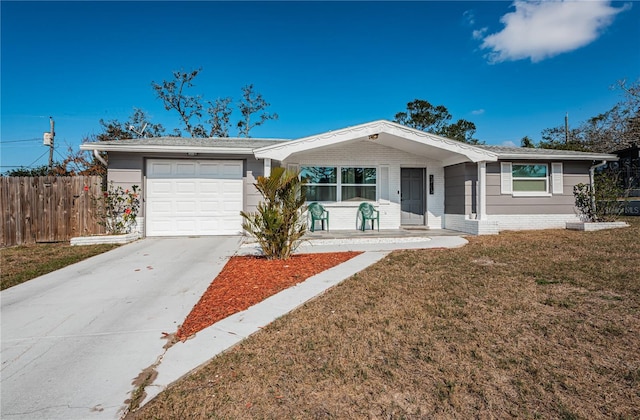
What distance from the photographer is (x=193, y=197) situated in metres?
9.62

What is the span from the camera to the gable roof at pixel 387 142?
29.1 ft

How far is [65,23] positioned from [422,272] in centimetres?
1401

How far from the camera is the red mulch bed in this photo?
3.58m

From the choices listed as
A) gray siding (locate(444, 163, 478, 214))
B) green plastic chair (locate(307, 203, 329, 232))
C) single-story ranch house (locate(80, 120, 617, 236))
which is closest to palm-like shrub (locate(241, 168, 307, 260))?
single-story ranch house (locate(80, 120, 617, 236))

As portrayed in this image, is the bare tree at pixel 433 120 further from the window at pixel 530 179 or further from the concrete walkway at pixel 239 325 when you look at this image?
the concrete walkway at pixel 239 325

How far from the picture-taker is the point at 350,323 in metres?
3.27

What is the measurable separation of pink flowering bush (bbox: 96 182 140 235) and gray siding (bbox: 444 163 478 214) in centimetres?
1020

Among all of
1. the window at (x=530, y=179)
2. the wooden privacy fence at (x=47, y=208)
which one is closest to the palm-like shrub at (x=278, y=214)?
the wooden privacy fence at (x=47, y=208)

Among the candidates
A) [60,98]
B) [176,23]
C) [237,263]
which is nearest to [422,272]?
[237,263]

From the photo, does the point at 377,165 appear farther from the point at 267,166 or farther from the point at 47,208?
the point at 47,208

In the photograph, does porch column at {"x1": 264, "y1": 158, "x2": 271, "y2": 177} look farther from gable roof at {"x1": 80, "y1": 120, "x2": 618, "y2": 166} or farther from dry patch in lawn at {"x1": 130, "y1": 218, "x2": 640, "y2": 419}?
dry patch in lawn at {"x1": 130, "y1": 218, "x2": 640, "y2": 419}

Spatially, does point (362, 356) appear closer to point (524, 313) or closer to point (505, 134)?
point (524, 313)

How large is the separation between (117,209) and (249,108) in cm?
1900

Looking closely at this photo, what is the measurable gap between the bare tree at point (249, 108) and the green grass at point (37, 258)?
1920 centimetres
